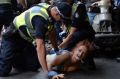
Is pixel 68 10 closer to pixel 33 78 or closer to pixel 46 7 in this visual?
pixel 46 7

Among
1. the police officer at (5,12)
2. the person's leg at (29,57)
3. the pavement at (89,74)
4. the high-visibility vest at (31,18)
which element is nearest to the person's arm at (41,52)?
the high-visibility vest at (31,18)

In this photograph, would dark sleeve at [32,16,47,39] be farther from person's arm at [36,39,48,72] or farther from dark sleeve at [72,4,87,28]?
dark sleeve at [72,4,87,28]

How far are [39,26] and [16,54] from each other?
75 cm

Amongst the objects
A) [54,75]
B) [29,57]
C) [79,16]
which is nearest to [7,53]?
[29,57]

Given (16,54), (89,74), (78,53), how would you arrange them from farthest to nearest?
(16,54), (89,74), (78,53)

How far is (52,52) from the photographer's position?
3805 mm

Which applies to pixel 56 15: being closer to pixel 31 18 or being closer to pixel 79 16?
pixel 31 18

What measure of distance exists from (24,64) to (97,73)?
0.96 meters

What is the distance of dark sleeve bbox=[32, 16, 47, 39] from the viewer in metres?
3.13

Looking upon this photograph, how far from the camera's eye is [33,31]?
3.34 meters

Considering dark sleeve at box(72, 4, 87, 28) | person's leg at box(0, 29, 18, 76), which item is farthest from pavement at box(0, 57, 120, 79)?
dark sleeve at box(72, 4, 87, 28)

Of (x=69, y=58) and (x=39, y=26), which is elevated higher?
(x=39, y=26)

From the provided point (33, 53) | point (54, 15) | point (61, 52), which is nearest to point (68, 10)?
point (54, 15)

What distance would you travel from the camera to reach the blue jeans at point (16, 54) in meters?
3.65
